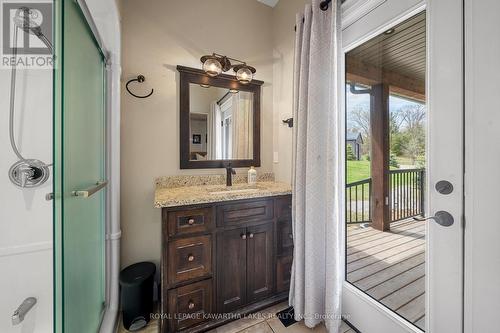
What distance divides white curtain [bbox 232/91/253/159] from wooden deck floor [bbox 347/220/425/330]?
1.21 meters

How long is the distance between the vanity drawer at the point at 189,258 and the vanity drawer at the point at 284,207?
1.93 feet

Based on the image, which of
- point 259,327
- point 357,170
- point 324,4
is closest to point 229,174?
point 357,170

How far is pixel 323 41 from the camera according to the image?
1.38m

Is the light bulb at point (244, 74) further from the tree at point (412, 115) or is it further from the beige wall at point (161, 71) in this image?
the tree at point (412, 115)

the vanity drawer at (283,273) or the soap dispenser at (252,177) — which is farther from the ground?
the soap dispenser at (252,177)

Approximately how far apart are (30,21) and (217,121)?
1.29m

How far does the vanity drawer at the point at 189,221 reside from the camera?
129 cm

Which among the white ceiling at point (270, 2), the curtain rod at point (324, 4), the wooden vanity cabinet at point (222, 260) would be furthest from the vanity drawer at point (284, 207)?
the white ceiling at point (270, 2)

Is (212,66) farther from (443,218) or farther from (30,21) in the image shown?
(443,218)

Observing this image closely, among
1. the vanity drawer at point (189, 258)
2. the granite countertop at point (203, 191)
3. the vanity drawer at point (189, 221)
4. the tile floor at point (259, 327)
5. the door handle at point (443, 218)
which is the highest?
the granite countertop at point (203, 191)

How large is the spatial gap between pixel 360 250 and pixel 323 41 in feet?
4.89

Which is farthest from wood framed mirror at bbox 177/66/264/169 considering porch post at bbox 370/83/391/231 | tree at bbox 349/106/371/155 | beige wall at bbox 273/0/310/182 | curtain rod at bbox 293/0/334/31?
porch post at bbox 370/83/391/231

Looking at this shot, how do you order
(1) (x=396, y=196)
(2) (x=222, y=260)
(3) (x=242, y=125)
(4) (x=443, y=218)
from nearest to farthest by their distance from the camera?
(4) (x=443, y=218) → (1) (x=396, y=196) → (2) (x=222, y=260) → (3) (x=242, y=125)

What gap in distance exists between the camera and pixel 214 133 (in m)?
1.96
